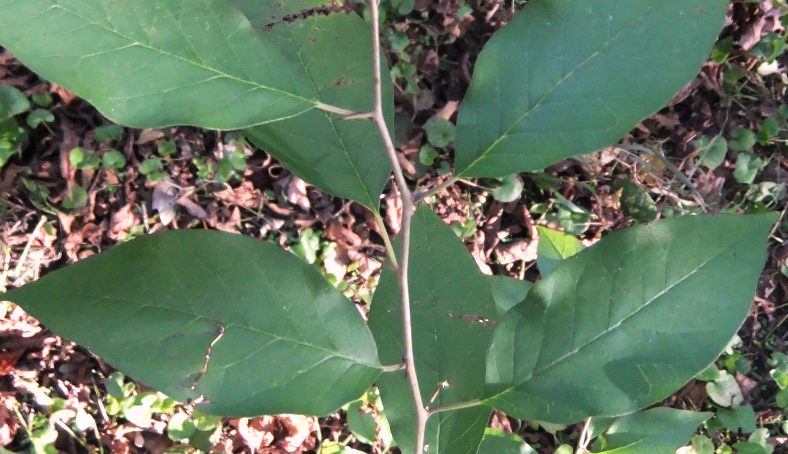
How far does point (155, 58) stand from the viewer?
698 mm

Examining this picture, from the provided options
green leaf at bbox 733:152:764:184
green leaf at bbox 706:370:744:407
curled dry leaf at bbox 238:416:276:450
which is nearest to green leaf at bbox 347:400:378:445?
curled dry leaf at bbox 238:416:276:450

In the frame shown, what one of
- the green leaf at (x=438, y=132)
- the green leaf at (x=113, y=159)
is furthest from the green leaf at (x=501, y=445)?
the green leaf at (x=113, y=159)

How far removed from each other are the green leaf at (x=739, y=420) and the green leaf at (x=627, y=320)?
1963 mm

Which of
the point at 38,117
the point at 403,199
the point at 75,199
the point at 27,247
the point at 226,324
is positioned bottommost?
the point at 27,247

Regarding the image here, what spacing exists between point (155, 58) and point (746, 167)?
2.54 m

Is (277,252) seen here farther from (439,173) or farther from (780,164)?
(780,164)

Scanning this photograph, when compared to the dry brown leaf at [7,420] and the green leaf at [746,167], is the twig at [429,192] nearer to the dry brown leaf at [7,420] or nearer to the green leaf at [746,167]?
the dry brown leaf at [7,420]

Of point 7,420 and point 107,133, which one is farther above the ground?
point 107,133

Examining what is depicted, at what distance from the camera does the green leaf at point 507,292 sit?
1520mm

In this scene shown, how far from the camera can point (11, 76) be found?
6.94 ft

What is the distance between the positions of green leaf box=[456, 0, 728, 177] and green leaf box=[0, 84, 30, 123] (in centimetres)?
183

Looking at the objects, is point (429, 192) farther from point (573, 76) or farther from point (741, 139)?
point (741, 139)

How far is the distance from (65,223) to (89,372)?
0.54 m

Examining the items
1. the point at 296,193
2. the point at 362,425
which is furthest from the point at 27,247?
the point at 362,425
